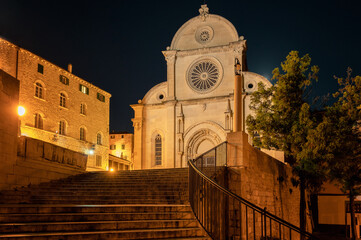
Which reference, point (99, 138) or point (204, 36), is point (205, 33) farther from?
point (99, 138)

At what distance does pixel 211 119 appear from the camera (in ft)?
101

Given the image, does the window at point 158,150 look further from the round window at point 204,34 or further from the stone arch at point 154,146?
the round window at point 204,34

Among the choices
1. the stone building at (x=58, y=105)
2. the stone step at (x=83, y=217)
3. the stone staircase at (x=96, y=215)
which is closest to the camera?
the stone staircase at (x=96, y=215)

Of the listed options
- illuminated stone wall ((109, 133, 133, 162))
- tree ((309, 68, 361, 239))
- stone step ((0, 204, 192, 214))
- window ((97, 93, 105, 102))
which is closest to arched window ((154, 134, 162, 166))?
window ((97, 93, 105, 102))

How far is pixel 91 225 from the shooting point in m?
7.10

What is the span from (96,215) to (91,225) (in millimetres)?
437

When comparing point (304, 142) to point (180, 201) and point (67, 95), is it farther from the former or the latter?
point (67, 95)

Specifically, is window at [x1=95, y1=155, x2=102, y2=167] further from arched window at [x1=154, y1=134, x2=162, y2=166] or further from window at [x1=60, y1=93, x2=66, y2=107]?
window at [x1=60, y1=93, x2=66, y2=107]

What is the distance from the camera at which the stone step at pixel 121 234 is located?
6.18 meters

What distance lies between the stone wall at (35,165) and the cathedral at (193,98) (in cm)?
1702

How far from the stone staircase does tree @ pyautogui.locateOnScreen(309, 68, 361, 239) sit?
782cm

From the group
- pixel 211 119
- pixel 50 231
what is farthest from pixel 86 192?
pixel 211 119

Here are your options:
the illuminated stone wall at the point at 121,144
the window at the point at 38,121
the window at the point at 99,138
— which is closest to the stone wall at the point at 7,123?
the window at the point at 38,121

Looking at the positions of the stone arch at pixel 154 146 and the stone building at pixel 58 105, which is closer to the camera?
the stone building at pixel 58 105
